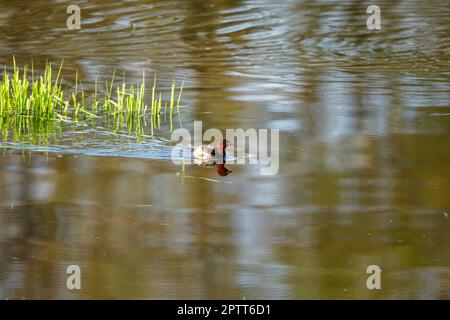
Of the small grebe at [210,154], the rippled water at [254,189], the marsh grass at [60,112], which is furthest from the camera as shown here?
the marsh grass at [60,112]

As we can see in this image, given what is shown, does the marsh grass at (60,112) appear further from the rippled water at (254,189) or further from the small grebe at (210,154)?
the small grebe at (210,154)

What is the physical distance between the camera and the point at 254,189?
7246 mm

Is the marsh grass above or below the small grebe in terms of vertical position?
above

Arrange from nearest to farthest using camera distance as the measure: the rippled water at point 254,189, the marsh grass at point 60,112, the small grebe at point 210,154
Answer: the rippled water at point 254,189, the small grebe at point 210,154, the marsh grass at point 60,112

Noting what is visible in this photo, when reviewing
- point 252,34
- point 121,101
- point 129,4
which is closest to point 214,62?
point 252,34

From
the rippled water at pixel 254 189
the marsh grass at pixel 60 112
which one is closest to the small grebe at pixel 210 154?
the rippled water at pixel 254 189

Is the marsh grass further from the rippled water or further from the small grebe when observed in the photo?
the small grebe

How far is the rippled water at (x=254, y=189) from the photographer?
5.77 meters

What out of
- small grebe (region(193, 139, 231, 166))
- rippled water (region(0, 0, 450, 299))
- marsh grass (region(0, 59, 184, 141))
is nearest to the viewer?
rippled water (region(0, 0, 450, 299))

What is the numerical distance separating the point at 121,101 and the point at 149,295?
13.1ft

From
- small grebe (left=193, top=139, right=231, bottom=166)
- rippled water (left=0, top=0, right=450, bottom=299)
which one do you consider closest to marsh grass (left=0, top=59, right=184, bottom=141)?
rippled water (left=0, top=0, right=450, bottom=299)

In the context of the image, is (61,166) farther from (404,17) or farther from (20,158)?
(404,17)

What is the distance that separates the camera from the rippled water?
18.9 feet

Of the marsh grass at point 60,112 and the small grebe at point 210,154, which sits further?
the marsh grass at point 60,112
